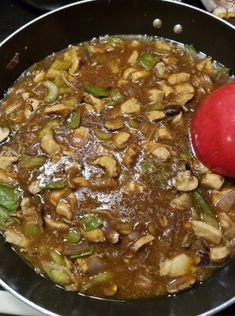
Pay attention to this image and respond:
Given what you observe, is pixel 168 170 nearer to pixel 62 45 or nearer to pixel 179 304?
pixel 179 304

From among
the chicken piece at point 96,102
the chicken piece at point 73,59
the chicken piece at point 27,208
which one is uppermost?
the chicken piece at point 73,59

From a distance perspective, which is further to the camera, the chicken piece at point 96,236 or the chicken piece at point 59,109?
the chicken piece at point 59,109

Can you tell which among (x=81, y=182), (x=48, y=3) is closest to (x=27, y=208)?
(x=81, y=182)

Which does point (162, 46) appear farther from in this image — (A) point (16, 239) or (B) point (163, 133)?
(A) point (16, 239)

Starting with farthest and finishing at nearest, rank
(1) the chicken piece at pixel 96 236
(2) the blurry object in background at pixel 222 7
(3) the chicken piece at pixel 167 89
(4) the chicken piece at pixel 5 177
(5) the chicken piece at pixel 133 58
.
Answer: (2) the blurry object in background at pixel 222 7 < (5) the chicken piece at pixel 133 58 < (3) the chicken piece at pixel 167 89 < (4) the chicken piece at pixel 5 177 < (1) the chicken piece at pixel 96 236

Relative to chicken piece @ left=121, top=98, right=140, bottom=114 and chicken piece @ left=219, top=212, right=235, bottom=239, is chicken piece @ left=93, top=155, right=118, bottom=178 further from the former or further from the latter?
chicken piece @ left=219, top=212, right=235, bottom=239

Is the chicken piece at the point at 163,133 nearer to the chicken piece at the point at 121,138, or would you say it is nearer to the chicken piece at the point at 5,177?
the chicken piece at the point at 121,138

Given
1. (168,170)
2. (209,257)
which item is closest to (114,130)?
(168,170)

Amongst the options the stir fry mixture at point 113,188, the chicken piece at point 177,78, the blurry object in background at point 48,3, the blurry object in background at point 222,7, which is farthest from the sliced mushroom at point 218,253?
the blurry object in background at point 48,3
